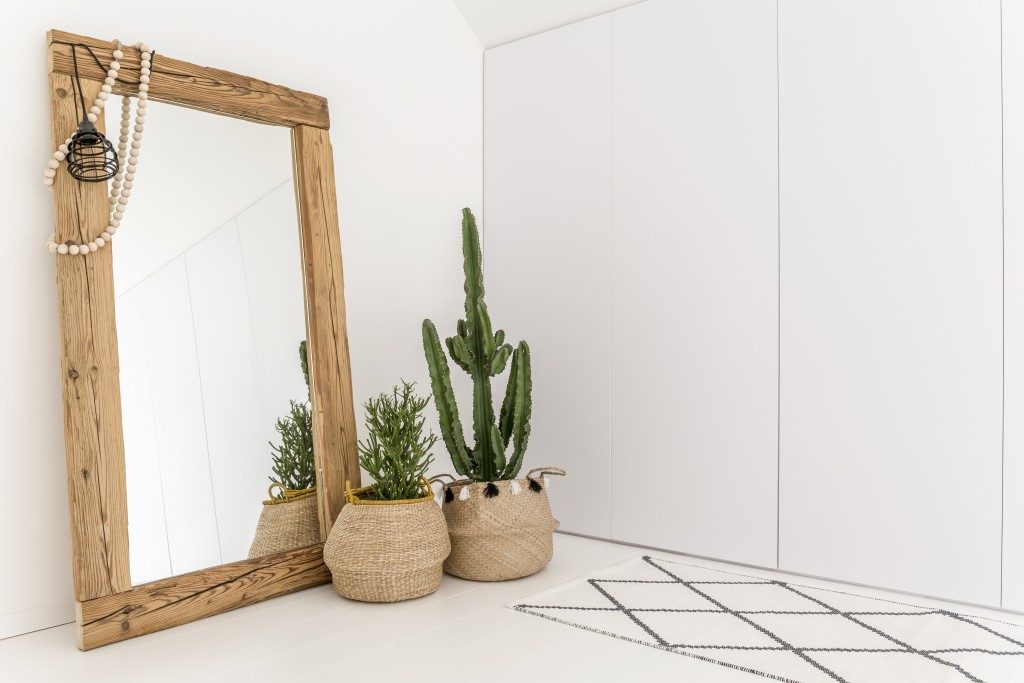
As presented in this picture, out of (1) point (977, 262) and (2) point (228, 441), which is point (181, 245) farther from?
(1) point (977, 262)

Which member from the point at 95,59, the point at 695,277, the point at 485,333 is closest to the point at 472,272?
the point at 485,333

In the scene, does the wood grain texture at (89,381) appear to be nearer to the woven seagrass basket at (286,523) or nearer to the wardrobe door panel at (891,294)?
the woven seagrass basket at (286,523)

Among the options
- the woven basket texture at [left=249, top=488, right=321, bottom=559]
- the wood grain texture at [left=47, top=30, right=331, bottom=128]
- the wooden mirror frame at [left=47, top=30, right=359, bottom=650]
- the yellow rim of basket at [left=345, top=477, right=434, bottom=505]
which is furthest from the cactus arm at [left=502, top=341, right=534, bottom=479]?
the wood grain texture at [left=47, top=30, right=331, bottom=128]

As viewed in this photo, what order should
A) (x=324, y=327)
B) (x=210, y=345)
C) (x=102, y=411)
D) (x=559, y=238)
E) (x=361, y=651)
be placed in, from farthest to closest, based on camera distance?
(x=559, y=238) < (x=324, y=327) < (x=210, y=345) < (x=102, y=411) < (x=361, y=651)

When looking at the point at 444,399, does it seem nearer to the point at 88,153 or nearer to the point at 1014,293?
the point at 88,153

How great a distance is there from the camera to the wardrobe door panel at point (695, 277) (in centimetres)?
260

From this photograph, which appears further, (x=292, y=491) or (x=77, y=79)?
(x=292, y=491)

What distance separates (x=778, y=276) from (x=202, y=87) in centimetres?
174

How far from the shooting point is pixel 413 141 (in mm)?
2998

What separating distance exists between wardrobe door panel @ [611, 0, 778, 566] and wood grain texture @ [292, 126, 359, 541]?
96 centimetres

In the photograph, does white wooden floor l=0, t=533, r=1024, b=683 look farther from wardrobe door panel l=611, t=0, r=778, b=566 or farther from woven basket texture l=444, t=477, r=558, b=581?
wardrobe door panel l=611, t=0, r=778, b=566

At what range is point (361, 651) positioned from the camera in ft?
6.23

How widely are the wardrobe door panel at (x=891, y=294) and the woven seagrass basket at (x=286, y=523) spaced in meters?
1.41

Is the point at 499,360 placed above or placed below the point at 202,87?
below
